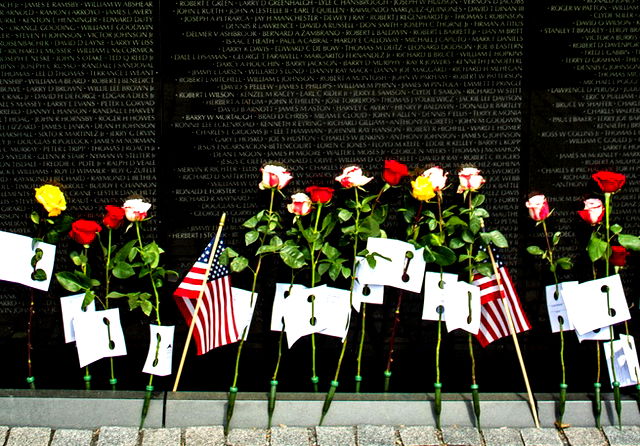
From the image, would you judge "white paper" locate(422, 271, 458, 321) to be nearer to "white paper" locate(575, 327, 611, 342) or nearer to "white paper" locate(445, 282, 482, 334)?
"white paper" locate(445, 282, 482, 334)

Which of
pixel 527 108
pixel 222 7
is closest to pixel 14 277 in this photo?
pixel 222 7

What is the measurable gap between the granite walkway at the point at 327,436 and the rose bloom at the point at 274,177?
62.9 inches

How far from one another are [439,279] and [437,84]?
A: 1.32m

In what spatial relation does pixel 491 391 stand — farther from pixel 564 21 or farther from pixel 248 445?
pixel 564 21

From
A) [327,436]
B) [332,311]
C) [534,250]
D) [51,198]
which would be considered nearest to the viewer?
[327,436]

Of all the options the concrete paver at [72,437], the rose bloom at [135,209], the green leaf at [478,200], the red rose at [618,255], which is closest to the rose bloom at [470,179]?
the green leaf at [478,200]

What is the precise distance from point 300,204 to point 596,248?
199 centimetres

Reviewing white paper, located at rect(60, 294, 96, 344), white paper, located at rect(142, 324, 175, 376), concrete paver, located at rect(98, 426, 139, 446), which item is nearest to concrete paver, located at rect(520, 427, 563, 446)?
white paper, located at rect(142, 324, 175, 376)

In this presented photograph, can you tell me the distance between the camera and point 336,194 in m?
5.64

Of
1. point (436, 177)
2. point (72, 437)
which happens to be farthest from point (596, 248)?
point (72, 437)

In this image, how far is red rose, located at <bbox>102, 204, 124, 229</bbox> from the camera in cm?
533

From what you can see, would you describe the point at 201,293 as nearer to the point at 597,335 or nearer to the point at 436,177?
the point at 436,177

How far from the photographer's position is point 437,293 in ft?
17.9

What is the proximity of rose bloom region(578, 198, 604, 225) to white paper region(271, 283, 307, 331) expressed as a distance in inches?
76.1
